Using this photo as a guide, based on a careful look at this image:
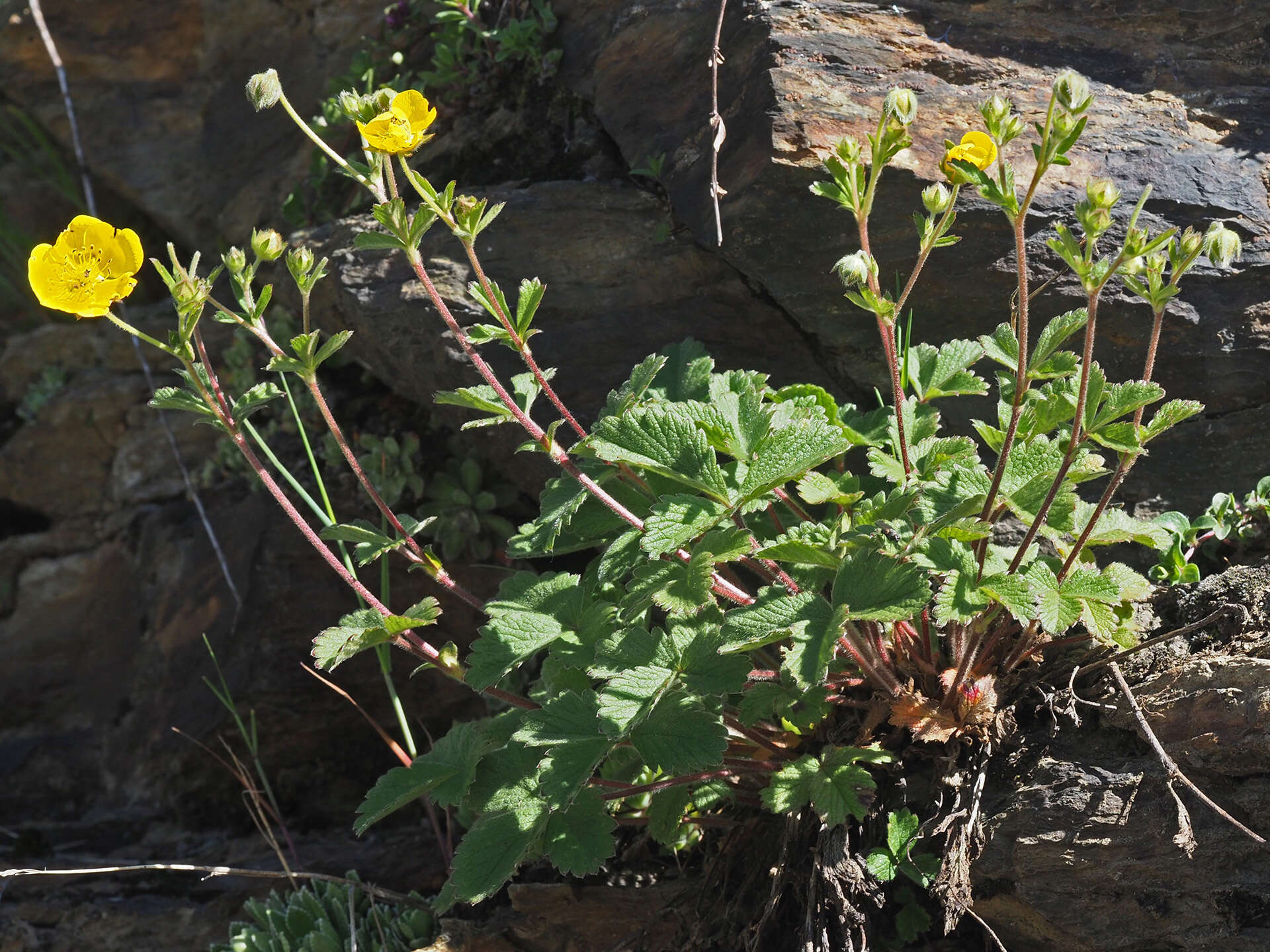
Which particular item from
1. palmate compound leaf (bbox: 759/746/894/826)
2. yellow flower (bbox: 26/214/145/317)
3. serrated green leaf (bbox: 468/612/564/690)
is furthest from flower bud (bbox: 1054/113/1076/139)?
yellow flower (bbox: 26/214/145/317)

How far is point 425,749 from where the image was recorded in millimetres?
3785

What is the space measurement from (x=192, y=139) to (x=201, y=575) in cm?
263

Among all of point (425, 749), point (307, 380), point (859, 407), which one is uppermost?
point (307, 380)

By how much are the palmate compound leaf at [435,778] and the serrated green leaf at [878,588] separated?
876 mm

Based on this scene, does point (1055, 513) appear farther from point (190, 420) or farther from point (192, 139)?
point (192, 139)

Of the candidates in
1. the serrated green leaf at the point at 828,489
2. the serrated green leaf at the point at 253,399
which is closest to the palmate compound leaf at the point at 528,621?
the serrated green leaf at the point at 828,489

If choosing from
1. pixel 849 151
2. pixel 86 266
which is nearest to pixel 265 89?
pixel 86 266

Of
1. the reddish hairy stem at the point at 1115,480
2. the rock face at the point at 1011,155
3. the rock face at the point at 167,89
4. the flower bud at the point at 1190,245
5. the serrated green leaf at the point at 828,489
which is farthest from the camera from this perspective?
the rock face at the point at 167,89

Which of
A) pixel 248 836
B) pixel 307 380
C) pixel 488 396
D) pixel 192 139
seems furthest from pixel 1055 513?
pixel 192 139

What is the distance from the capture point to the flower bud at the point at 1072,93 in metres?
1.65

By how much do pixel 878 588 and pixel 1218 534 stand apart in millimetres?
1104

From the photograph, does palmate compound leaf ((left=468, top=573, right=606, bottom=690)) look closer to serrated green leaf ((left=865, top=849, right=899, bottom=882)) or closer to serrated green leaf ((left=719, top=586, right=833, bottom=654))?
serrated green leaf ((left=719, top=586, right=833, bottom=654))

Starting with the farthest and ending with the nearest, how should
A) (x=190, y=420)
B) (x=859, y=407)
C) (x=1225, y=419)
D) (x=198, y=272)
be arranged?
(x=198, y=272)
(x=190, y=420)
(x=859, y=407)
(x=1225, y=419)

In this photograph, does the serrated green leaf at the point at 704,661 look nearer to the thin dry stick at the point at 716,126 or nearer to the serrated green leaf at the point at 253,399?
the serrated green leaf at the point at 253,399
